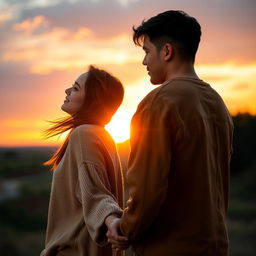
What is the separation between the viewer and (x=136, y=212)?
1855 mm

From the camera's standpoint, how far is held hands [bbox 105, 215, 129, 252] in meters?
1.95

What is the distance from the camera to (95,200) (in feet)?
7.41

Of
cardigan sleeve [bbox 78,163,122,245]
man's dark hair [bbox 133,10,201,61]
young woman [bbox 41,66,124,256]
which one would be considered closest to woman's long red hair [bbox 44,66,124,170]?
young woman [bbox 41,66,124,256]

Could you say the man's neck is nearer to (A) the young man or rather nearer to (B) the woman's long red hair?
(A) the young man

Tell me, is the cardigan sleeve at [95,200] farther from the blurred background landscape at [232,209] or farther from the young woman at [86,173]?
the blurred background landscape at [232,209]

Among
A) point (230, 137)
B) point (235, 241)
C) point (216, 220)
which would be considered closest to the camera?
point (216, 220)

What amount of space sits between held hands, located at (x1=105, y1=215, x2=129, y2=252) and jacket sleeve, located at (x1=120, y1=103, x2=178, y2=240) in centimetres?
7

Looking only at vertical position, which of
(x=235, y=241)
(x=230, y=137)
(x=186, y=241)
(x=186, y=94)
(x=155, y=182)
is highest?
(x=186, y=94)

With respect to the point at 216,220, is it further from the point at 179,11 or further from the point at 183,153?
the point at 179,11

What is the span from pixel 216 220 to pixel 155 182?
300mm

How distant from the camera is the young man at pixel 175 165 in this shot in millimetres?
1839

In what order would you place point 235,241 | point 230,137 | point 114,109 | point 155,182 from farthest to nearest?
point 235,241, point 114,109, point 230,137, point 155,182

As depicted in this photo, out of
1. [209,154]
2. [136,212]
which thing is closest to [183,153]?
[209,154]

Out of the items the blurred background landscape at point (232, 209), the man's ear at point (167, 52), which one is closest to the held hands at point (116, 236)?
the man's ear at point (167, 52)
